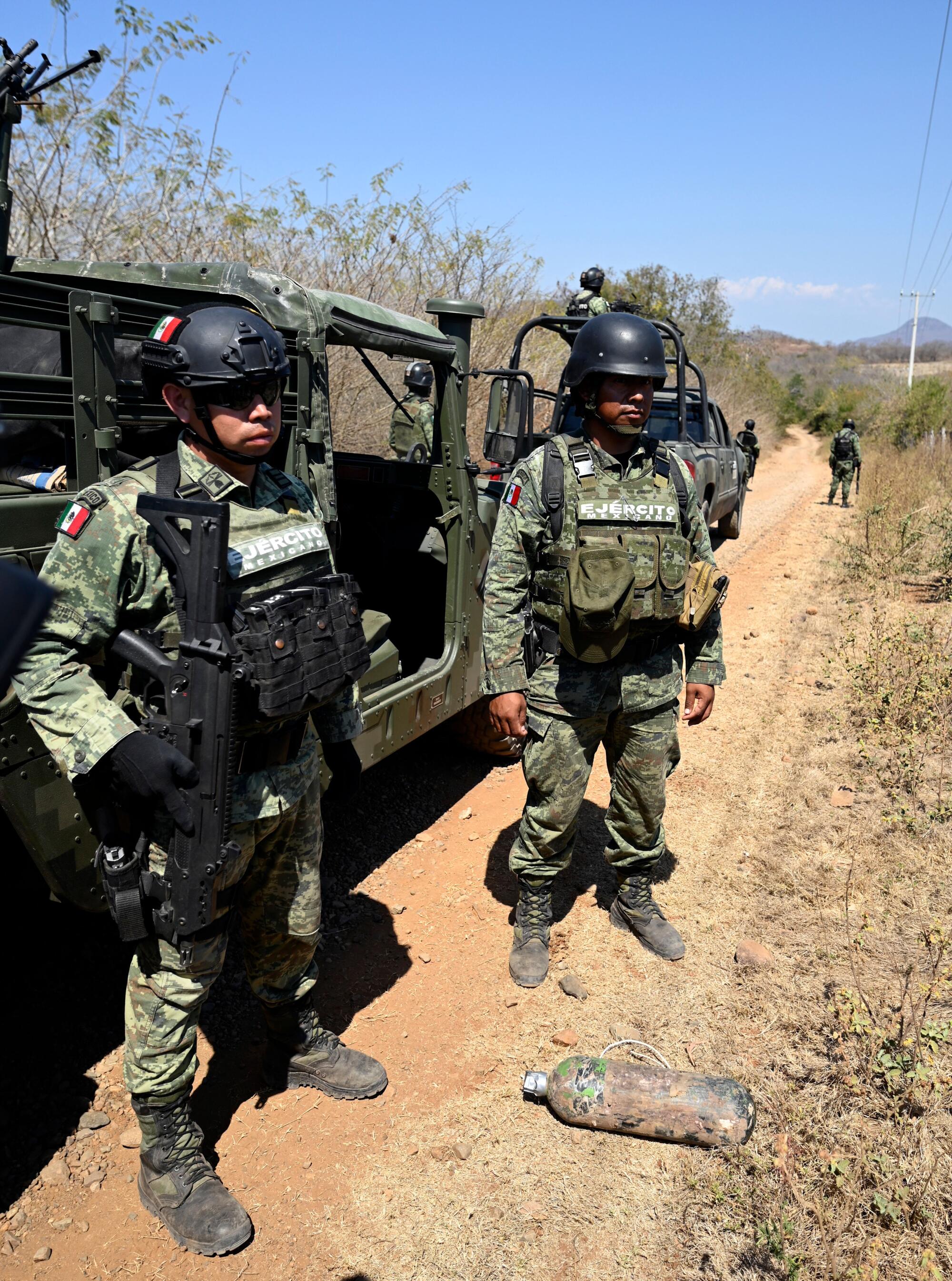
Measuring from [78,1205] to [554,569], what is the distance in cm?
206

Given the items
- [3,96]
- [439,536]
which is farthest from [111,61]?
[439,536]

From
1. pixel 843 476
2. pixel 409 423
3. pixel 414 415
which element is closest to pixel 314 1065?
pixel 409 423

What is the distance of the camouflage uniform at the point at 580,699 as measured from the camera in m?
2.82

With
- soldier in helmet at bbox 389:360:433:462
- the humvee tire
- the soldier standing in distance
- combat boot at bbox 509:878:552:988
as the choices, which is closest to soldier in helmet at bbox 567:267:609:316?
soldier in helmet at bbox 389:360:433:462

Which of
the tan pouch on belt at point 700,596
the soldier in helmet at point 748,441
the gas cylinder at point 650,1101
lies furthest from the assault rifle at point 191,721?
the soldier in helmet at point 748,441

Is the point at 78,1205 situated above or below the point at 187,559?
below

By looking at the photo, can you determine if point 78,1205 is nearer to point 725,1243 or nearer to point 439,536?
point 725,1243

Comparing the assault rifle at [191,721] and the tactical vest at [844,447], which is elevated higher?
the tactical vest at [844,447]

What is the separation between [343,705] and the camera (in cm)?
234

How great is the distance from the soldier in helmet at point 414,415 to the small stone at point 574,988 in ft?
9.51

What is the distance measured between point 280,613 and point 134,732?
0.37 metres

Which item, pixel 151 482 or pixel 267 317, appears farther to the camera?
pixel 267 317

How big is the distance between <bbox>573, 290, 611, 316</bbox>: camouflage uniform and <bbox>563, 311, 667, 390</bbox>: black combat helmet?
159 inches

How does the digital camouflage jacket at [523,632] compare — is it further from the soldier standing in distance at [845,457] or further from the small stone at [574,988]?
the soldier standing in distance at [845,457]
